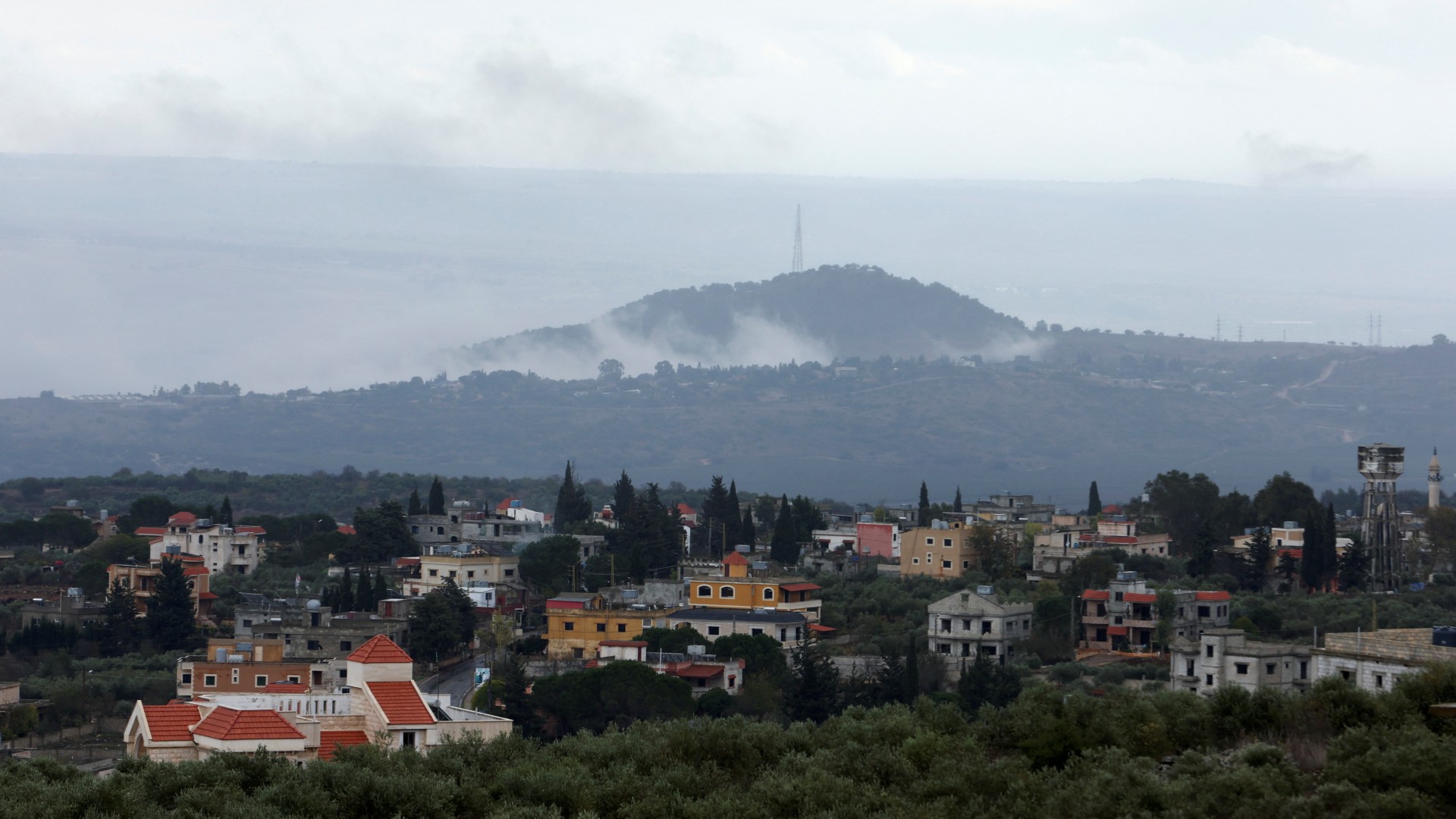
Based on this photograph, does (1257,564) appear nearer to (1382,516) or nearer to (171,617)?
(1382,516)

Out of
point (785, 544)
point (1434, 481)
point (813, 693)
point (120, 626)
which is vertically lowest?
point (813, 693)

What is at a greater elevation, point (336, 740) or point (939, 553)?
point (939, 553)

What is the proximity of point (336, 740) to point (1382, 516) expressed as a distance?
5243 centimetres

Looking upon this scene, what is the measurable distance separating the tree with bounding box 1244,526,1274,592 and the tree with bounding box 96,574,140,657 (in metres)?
36.5

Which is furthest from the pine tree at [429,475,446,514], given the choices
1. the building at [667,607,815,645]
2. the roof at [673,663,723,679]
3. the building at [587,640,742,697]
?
the roof at [673,663,723,679]

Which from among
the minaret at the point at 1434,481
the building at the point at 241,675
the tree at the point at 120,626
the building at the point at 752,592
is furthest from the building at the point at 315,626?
the minaret at the point at 1434,481

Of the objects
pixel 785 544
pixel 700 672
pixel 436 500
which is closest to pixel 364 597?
pixel 700 672

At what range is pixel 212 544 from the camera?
8950 centimetres

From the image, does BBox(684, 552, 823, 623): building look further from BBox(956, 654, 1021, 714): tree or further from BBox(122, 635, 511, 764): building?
BBox(122, 635, 511, 764): building

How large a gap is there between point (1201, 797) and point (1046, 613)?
4031cm

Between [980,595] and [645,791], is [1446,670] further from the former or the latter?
[980,595]

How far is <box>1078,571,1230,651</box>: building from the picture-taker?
6619 centimetres

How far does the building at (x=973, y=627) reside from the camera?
6550 cm

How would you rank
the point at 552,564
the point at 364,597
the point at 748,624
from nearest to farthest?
the point at 748,624 < the point at 364,597 < the point at 552,564
